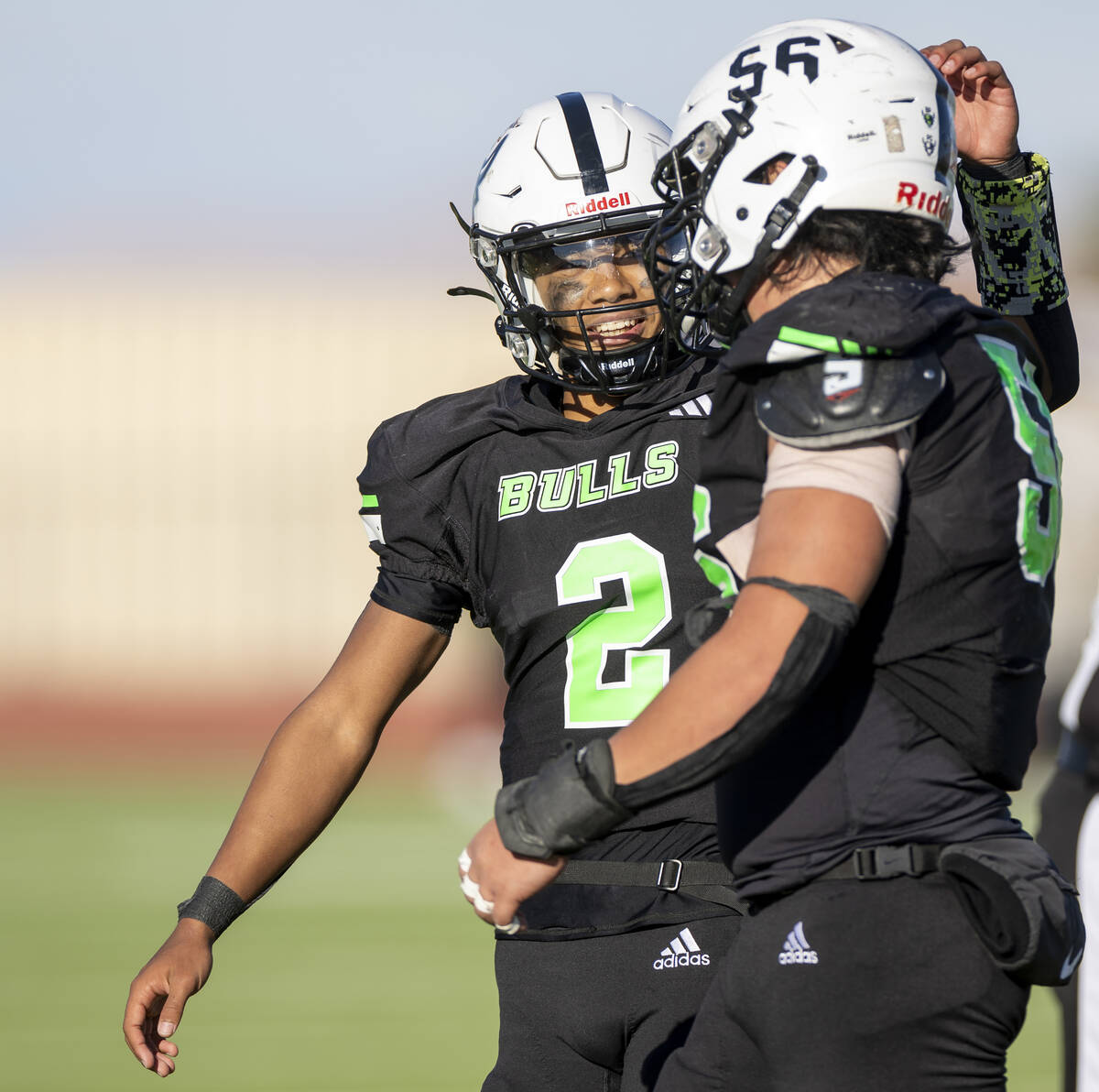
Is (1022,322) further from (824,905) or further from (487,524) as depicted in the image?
(824,905)

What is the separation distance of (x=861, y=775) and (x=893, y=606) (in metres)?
0.21

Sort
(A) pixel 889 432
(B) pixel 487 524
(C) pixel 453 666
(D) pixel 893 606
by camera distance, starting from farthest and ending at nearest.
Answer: (C) pixel 453 666 < (B) pixel 487 524 < (D) pixel 893 606 < (A) pixel 889 432

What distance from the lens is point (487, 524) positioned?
9.71ft

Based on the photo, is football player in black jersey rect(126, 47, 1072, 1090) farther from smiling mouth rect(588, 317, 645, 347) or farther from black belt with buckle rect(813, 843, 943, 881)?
black belt with buckle rect(813, 843, 943, 881)

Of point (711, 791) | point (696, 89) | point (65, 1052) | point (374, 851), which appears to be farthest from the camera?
point (374, 851)

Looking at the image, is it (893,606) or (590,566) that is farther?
(590,566)

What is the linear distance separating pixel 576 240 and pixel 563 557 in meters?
0.64

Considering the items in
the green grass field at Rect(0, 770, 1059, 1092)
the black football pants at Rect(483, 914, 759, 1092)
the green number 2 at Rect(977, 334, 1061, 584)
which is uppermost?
the green number 2 at Rect(977, 334, 1061, 584)

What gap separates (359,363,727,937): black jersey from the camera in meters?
2.73

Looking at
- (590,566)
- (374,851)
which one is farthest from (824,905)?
(374,851)

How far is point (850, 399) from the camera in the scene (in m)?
1.87

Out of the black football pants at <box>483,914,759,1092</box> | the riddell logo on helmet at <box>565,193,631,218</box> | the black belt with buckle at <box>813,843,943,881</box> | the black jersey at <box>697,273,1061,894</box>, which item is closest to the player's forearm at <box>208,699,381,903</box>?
the black football pants at <box>483,914,759,1092</box>

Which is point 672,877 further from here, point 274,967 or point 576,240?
point 274,967

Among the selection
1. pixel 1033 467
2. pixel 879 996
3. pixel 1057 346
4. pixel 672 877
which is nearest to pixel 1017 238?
pixel 1057 346
